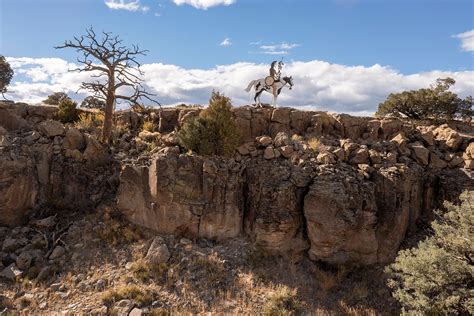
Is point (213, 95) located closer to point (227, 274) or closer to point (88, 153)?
point (88, 153)

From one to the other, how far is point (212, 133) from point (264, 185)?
2908 mm

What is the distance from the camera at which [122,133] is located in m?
15.4

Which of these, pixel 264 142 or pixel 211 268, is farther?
pixel 264 142

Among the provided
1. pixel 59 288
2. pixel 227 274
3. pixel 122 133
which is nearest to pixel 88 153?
pixel 122 133

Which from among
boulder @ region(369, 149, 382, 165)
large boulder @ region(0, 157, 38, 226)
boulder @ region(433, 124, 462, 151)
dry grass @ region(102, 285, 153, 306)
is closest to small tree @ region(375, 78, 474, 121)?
boulder @ region(433, 124, 462, 151)

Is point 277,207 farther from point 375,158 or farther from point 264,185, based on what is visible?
point 375,158

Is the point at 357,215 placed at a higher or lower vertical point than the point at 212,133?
lower

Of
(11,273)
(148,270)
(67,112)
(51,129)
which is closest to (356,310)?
(148,270)

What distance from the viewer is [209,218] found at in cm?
1230

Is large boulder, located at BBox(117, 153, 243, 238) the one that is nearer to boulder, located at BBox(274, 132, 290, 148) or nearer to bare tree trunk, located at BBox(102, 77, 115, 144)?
boulder, located at BBox(274, 132, 290, 148)

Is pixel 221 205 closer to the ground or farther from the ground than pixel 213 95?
closer to the ground

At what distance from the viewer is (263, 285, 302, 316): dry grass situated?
9594mm

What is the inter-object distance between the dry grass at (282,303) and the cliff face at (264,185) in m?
1.93

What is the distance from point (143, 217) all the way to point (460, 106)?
17.5 meters
